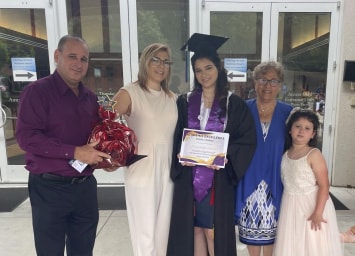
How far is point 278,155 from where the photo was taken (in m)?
2.18

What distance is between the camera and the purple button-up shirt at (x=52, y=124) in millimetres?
1840

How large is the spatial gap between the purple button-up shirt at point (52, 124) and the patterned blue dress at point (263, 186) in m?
1.08

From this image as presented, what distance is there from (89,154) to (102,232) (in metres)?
1.92

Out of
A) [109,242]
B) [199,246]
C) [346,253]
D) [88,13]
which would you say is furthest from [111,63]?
[346,253]

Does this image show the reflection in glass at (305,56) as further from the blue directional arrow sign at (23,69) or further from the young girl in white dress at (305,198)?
the blue directional arrow sign at (23,69)

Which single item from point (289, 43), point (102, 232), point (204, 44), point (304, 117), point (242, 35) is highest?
point (242, 35)

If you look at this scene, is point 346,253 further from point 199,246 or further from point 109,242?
point 109,242

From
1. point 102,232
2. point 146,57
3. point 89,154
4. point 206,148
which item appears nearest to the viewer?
point 89,154

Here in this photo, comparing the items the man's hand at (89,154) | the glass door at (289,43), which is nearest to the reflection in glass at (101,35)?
the glass door at (289,43)

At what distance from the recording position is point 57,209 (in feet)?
6.54

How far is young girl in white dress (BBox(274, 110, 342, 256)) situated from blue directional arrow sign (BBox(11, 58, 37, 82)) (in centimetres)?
397

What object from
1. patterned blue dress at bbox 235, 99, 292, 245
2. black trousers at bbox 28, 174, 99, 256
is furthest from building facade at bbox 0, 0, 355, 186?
black trousers at bbox 28, 174, 99, 256

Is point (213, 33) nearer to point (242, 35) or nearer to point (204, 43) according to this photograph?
point (242, 35)

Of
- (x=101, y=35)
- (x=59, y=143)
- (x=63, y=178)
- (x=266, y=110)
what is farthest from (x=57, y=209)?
(x=101, y=35)
